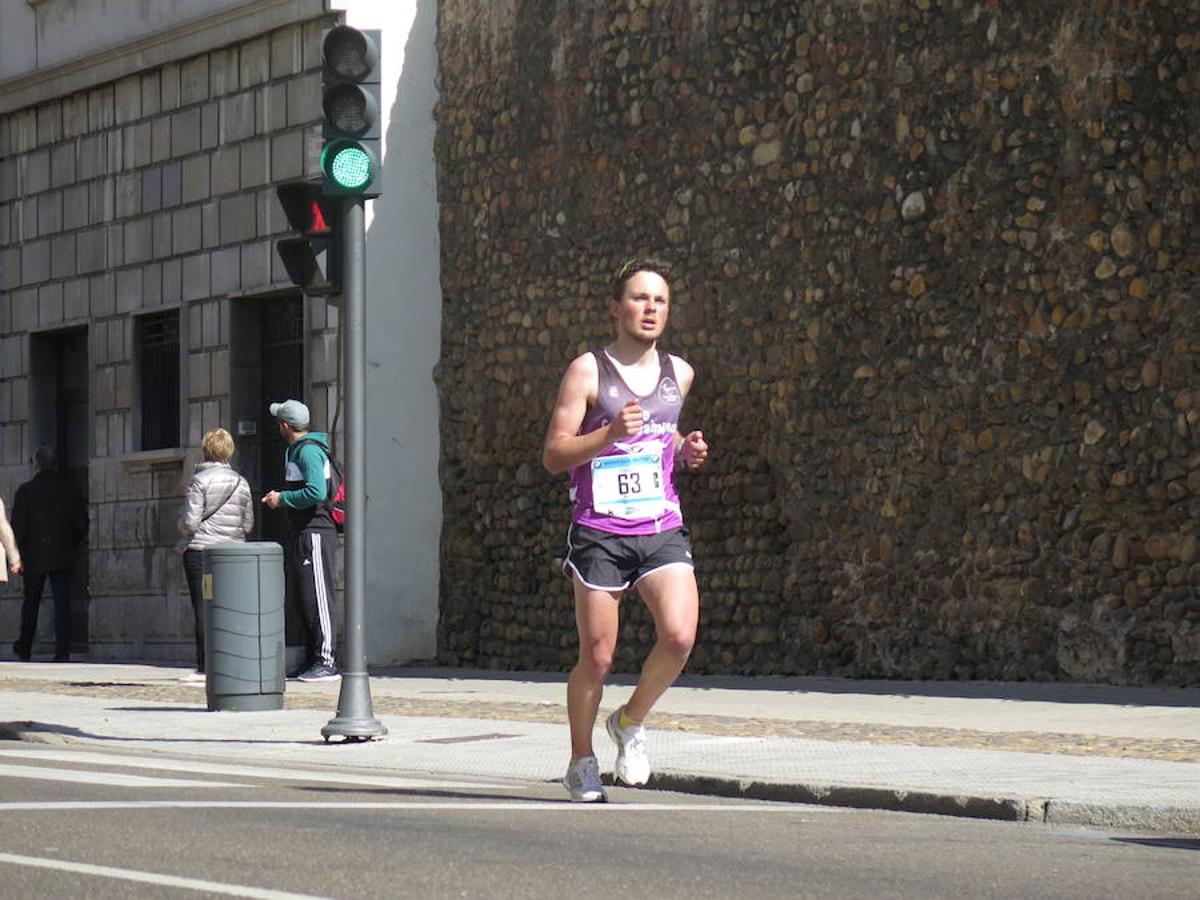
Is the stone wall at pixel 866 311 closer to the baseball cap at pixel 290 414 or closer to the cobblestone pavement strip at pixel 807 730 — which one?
the baseball cap at pixel 290 414

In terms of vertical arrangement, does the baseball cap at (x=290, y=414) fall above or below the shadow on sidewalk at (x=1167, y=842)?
above

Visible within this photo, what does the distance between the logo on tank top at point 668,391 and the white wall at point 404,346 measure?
10353 millimetres

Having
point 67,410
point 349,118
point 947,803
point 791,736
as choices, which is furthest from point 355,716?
point 67,410

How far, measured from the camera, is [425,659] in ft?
63.1

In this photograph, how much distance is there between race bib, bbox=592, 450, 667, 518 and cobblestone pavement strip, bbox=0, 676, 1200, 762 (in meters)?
2.58

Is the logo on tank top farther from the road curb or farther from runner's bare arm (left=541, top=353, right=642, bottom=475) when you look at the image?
the road curb

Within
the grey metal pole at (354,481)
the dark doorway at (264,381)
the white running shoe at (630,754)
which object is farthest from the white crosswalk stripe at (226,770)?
the dark doorway at (264,381)

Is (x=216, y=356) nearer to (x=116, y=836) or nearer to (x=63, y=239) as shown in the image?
(x=63, y=239)

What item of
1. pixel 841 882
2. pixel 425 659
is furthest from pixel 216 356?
pixel 841 882

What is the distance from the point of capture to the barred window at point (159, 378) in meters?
21.5

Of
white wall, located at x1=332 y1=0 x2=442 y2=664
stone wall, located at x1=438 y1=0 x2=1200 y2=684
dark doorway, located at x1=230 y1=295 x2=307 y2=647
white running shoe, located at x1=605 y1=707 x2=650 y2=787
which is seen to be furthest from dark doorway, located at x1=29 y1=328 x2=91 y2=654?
white running shoe, located at x1=605 y1=707 x2=650 y2=787

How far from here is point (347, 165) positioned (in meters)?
11.8

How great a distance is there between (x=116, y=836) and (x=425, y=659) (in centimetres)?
1178

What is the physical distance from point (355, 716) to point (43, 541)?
10445 mm
